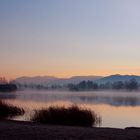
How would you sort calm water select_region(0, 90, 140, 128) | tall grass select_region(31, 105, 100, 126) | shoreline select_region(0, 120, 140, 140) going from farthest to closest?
calm water select_region(0, 90, 140, 128) < tall grass select_region(31, 105, 100, 126) < shoreline select_region(0, 120, 140, 140)

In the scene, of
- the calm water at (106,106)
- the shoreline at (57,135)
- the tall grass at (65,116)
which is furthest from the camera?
the calm water at (106,106)

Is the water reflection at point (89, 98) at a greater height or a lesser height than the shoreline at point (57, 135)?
lesser

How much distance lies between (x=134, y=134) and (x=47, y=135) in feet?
9.86

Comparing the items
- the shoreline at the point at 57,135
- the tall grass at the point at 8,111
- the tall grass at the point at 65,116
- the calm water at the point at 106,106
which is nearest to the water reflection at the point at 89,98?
the calm water at the point at 106,106

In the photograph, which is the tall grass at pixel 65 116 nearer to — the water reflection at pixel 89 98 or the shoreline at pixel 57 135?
the shoreline at pixel 57 135

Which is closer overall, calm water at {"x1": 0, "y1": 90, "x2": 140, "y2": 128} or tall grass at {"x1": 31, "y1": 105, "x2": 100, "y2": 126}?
tall grass at {"x1": 31, "y1": 105, "x2": 100, "y2": 126}

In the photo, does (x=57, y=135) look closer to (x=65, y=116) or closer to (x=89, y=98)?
(x=65, y=116)

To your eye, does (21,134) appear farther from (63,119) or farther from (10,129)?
(63,119)

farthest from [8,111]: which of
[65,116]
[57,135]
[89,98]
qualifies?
[89,98]

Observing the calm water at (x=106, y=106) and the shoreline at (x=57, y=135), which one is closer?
the shoreline at (x=57, y=135)

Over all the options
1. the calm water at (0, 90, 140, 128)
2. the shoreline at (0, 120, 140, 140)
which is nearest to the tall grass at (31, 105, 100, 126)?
the calm water at (0, 90, 140, 128)

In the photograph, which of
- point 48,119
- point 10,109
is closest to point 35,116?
point 48,119

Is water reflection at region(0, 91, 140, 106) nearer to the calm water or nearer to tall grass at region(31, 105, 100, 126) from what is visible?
the calm water

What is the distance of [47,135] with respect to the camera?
13.4 metres
